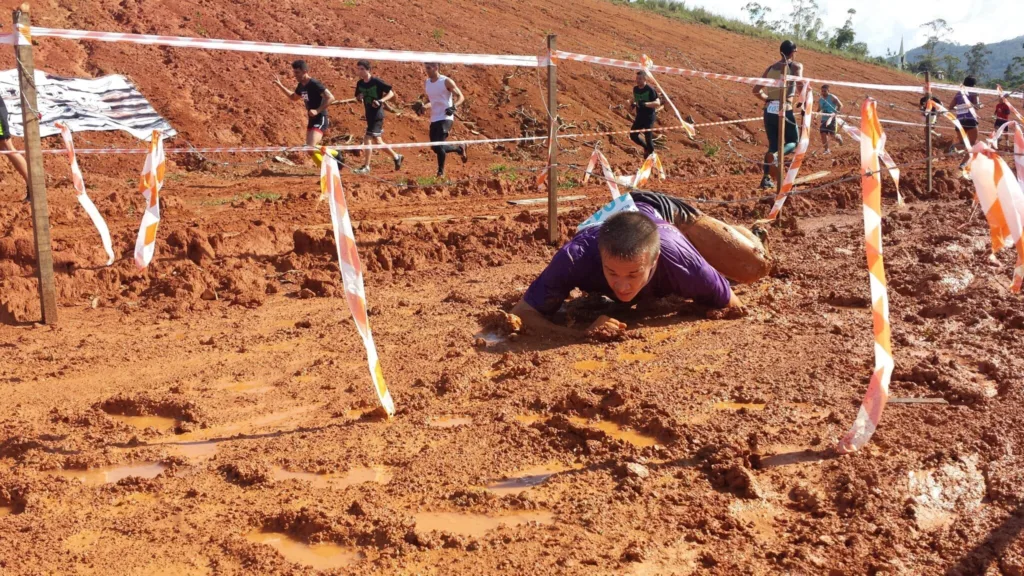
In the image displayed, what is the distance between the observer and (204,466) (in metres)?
3.41

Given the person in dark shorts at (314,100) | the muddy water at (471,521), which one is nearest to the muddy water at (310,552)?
the muddy water at (471,521)

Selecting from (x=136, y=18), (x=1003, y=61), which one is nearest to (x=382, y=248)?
Answer: (x=136, y=18)

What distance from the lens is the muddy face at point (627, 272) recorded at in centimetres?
449

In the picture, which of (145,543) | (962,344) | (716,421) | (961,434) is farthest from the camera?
(962,344)

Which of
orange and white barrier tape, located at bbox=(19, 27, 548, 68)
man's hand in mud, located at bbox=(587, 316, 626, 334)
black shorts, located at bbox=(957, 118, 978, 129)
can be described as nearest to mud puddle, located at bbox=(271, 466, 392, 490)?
man's hand in mud, located at bbox=(587, 316, 626, 334)

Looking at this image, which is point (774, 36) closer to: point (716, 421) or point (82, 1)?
point (82, 1)

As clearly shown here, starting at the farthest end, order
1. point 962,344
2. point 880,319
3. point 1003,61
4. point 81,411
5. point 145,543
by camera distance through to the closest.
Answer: point 1003,61
point 962,344
point 81,411
point 880,319
point 145,543

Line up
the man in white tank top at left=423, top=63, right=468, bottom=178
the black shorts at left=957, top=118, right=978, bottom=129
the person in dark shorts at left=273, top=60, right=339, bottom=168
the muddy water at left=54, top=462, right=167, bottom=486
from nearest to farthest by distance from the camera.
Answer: the muddy water at left=54, top=462, right=167, bottom=486 < the person in dark shorts at left=273, top=60, right=339, bottom=168 < the man in white tank top at left=423, top=63, right=468, bottom=178 < the black shorts at left=957, top=118, right=978, bottom=129

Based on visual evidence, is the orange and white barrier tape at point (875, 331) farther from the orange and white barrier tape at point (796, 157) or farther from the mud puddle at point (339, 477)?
the orange and white barrier tape at point (796, 157)

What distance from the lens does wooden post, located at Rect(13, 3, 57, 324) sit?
522cm

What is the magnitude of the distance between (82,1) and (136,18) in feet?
3.23

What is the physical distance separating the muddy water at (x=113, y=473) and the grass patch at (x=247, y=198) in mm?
7145

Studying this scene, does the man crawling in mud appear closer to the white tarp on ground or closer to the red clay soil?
the red clay soil

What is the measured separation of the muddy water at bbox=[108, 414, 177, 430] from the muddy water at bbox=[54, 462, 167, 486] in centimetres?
43
